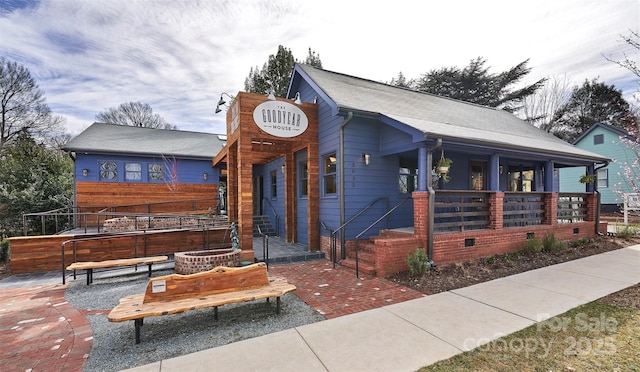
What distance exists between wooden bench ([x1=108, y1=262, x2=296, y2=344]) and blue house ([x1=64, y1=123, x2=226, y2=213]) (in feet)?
38.8

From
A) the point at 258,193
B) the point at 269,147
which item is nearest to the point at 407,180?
the point at 269,147

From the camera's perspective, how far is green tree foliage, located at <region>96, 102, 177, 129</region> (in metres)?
34.2

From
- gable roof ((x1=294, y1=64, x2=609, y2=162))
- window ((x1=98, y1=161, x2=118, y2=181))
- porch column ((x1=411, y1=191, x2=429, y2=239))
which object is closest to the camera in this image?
porch column ((x1=411, y1=191, x2=429, y2=239))

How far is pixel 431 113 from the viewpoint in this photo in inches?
394

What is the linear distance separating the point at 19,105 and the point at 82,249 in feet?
79.2

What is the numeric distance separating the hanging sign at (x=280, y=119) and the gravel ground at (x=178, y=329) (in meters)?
4.90

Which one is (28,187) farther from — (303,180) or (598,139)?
(598,139)

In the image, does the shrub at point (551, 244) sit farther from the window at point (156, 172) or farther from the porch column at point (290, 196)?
the window at point (156, 172)

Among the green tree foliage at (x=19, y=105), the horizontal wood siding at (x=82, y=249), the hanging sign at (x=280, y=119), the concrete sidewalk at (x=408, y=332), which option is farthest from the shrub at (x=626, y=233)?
the green tree foliage at (x=19, y=105)

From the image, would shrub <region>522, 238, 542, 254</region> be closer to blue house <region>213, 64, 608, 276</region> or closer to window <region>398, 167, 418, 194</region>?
blue house <region>213, 64, 608, 276</region>

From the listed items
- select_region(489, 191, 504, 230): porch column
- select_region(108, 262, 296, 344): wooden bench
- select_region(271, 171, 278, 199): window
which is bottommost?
select_region(108, 262, 296, 344): wooden bench

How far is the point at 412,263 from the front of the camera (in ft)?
20.3

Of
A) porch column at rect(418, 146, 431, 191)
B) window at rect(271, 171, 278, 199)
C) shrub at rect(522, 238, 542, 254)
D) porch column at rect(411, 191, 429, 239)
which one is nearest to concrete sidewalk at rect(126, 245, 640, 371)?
porch column at rect(411, 191, 429, 239)

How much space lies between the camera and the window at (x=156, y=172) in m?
14.6
